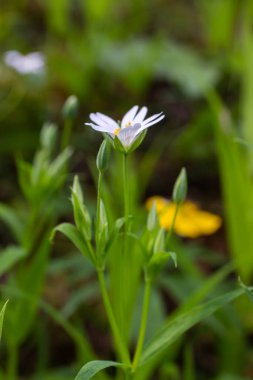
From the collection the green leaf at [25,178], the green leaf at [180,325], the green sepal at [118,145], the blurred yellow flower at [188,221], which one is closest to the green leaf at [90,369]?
the green leaf at [180,325]

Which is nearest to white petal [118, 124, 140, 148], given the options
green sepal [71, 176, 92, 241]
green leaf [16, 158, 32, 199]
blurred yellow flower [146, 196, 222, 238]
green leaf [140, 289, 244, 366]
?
green sepal [71, 176, 92, 241]

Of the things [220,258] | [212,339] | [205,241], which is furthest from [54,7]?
[212,339]

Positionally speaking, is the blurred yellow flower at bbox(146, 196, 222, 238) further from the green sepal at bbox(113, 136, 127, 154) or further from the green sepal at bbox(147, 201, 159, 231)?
the green sepal at bbox(113, 136, 127, 154)

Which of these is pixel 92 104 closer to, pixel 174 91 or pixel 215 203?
pixel 174 91

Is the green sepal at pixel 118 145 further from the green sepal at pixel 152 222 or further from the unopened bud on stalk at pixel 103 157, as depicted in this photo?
the green sepal at pixel 152 222

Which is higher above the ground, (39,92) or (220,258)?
(39,92)

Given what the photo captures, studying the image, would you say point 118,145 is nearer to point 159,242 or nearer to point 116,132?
point 116,132
